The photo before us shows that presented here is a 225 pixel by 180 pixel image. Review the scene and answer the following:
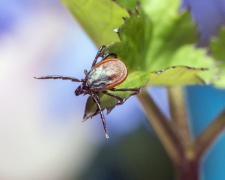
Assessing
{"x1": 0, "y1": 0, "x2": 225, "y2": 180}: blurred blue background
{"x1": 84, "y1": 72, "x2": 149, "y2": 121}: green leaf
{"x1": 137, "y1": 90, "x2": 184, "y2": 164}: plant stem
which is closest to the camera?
{"x1": 84, "y1": 72, "x2": 149, "y2": 121}: green leaf

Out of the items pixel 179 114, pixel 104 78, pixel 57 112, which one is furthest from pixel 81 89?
pixel 57 112

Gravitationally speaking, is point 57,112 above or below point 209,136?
above

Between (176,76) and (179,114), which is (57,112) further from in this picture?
(176,76)

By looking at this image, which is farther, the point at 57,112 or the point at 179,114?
the point at 57,112

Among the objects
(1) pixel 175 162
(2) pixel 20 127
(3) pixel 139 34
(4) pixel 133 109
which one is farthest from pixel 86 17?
(2) pixel 20 127

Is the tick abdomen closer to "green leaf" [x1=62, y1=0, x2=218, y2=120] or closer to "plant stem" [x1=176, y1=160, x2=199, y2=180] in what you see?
"green leaf" [x1=62, y1=0, x2=218, y2=120]

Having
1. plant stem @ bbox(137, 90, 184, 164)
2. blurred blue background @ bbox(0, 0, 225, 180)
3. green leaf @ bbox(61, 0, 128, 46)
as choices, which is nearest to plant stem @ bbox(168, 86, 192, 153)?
plant stem @ bbox(137, 90, 184, 164)

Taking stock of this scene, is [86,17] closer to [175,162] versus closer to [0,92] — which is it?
[175,162]
